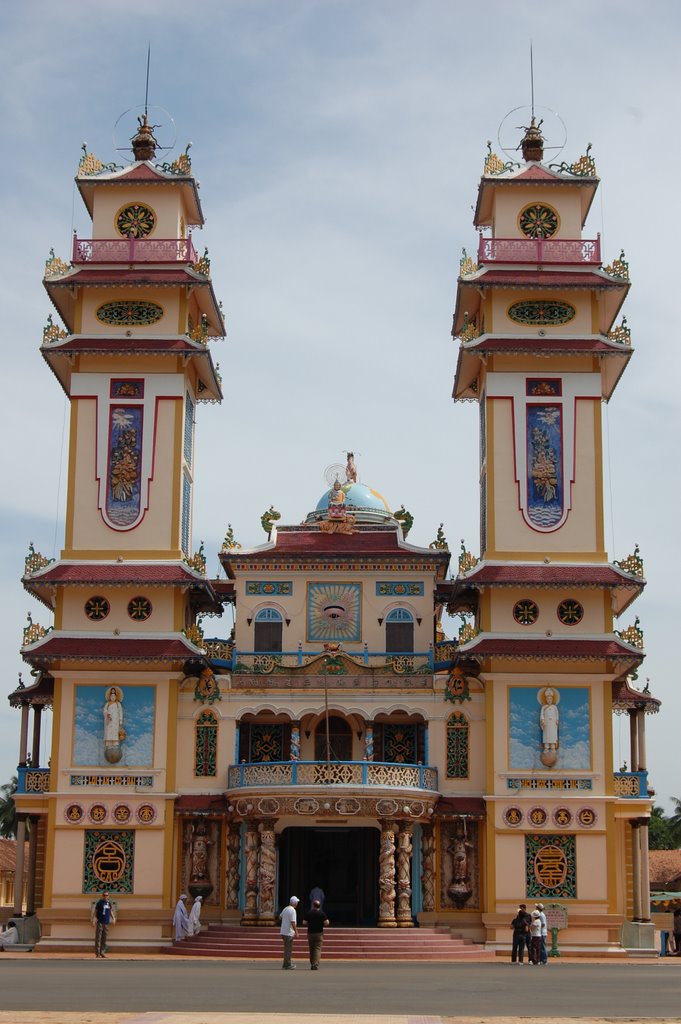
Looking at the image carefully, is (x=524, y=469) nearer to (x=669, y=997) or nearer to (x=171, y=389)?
(x=171, y=389)

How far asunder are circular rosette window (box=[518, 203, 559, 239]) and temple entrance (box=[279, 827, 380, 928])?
17666 millimetres

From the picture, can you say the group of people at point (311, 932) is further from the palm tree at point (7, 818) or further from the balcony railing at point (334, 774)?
the palm tree at point (7, 818)

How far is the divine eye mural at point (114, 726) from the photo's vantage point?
41938 millimetres

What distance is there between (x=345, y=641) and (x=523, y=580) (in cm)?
567

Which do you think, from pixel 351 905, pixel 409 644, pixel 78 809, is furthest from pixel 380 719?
pixel 78 809

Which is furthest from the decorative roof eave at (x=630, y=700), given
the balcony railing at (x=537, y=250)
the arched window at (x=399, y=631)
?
the balcony railing at (x=537, y=250)

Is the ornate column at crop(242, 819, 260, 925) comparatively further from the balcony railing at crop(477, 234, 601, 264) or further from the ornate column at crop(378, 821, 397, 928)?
the balcony railing at crop(477, 234, 601, 264)

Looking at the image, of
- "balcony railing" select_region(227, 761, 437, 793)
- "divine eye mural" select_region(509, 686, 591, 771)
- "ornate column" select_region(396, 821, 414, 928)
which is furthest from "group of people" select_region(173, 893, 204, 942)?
"divine eye mural" select_region(509, 686, 591, 771)

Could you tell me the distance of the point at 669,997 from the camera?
971 inches

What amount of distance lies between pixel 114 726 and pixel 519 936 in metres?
12.3

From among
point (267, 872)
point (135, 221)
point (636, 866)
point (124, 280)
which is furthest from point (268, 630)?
point (135, 221)

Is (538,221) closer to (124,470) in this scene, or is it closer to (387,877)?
(124,470)

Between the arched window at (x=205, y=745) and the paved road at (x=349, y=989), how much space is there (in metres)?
7.81

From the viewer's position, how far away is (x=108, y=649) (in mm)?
42469
